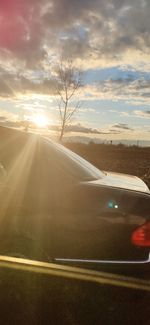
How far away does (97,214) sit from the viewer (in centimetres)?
313

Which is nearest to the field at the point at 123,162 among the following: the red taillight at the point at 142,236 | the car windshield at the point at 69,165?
the car windshield at the point at 69,165

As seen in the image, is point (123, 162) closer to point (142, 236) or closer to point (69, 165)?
point (69, 165)

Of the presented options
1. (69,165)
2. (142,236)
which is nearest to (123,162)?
(69,165)

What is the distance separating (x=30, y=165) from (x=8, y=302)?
1.42 m

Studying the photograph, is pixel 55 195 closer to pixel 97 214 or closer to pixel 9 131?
pixel 97 214

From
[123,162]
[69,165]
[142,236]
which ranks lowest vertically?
[123,162]

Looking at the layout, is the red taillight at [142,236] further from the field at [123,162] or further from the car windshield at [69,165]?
the field at [123,162]

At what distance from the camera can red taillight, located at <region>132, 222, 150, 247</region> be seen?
303 cm

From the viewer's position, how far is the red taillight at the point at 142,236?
9.95 ft

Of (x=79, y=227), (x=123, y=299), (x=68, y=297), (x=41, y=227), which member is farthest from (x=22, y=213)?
(x=123, y=299)

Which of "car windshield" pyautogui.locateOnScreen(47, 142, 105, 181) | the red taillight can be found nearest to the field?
"car windshield" pyautogui.locateOnScreen(47, 142, 105, 181)

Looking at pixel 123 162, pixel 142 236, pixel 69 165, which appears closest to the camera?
pixel 142 236

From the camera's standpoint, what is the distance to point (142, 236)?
3.06 meters

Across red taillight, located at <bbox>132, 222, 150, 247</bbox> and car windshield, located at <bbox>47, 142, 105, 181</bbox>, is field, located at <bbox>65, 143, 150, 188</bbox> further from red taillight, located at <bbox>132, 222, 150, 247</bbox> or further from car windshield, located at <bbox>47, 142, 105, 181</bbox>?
red taillight, located at <bbox>132, 222, 150, 247</bbox>
